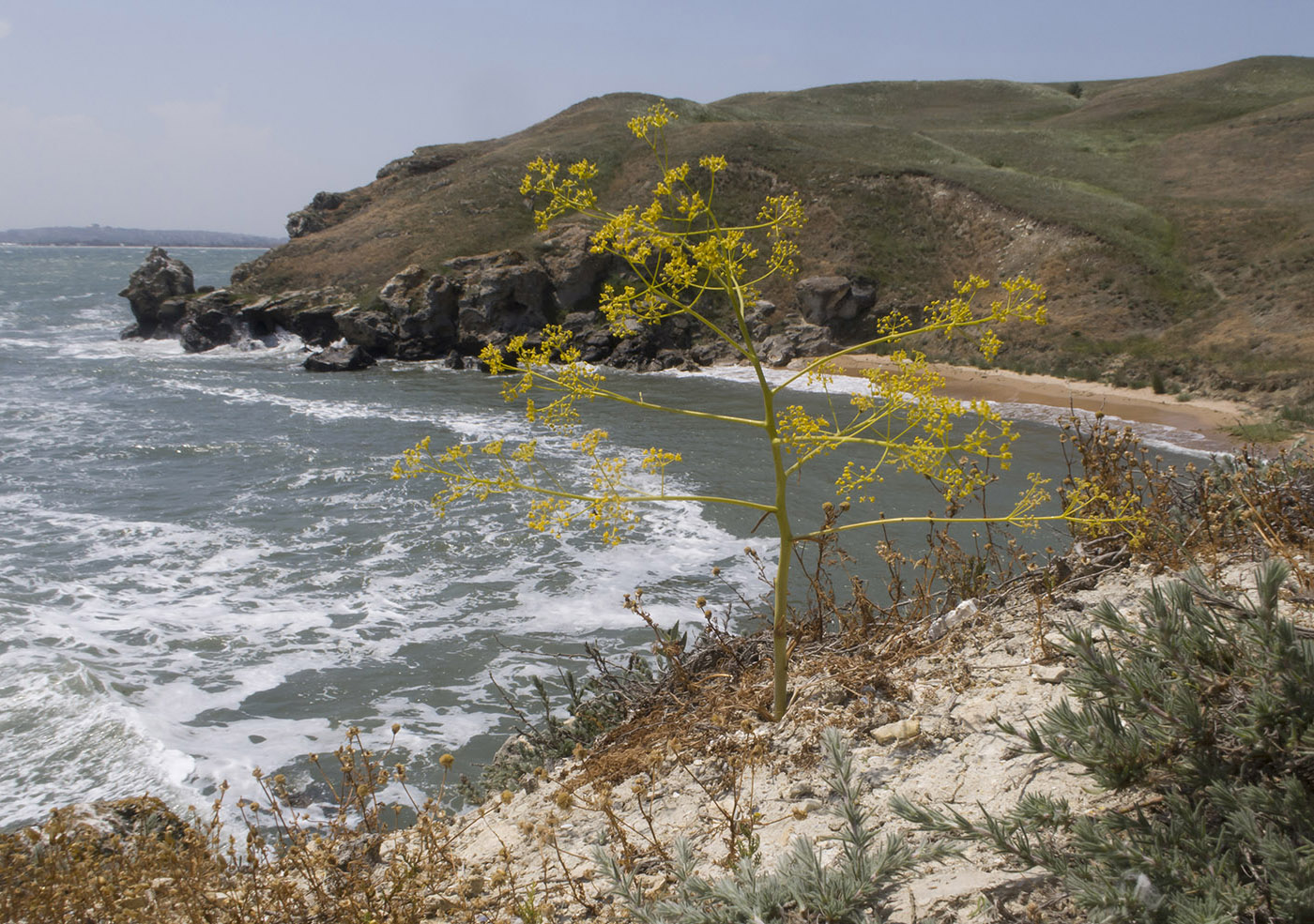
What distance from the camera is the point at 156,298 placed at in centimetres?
4878


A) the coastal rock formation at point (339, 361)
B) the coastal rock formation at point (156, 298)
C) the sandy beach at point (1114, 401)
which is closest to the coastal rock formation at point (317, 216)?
the coastal rock formation at point (156, 298)

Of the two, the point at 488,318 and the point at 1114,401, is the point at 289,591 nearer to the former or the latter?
the point at 1114,401

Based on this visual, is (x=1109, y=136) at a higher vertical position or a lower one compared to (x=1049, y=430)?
higher

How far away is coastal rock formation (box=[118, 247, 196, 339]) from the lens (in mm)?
48094

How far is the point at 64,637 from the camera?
880 centimetres

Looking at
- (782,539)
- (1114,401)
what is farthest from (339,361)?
(782,539)

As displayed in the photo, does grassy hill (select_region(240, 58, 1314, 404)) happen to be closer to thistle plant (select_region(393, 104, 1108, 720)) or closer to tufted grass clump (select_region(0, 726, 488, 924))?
thistle plant (select_region(393, 104, 1108, 720))

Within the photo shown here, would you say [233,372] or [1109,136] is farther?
[1109,136]

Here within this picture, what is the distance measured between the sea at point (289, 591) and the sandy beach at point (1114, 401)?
215 cm

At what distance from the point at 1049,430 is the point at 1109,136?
208ft

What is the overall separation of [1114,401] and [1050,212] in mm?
22461

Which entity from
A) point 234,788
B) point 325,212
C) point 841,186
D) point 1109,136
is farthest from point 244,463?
point 1109,136

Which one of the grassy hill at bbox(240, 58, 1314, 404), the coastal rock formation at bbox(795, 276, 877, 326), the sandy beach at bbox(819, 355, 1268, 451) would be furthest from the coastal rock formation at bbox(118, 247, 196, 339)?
the sandy beach at bbox(819, 355, 1268, 451)

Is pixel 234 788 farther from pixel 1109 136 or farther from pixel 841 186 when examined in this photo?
pixel 1109 136
